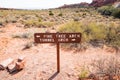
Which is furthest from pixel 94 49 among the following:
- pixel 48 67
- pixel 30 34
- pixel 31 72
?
pixel 30 34

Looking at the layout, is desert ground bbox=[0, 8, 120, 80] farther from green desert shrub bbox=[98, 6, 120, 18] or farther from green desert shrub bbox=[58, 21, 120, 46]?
green desert shrub bbox=[98, 6, 120, 18]

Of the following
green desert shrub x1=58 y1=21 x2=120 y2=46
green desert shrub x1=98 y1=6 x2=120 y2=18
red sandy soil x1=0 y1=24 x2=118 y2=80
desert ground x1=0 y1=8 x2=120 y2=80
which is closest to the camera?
desert ground x1=0 y1=8 x2=120 y2=80

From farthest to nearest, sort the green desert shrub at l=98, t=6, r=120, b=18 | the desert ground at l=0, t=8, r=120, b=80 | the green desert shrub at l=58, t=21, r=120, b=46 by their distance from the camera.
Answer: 1. the green desert shrub at l=98, t=6, r=120, b=18
2. the green desert shrub at l=58, t=21, r=120, b=46
3. the desert ground at l=0, t=8, r=120, b=80

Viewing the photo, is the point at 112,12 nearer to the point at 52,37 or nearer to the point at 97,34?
the point at 97,34

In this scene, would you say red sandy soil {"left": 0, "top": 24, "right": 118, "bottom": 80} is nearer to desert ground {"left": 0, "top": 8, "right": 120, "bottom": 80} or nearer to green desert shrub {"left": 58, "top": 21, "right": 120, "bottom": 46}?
desert ground {"left": 0, "top": 8, "right": 120, "bottom": 80}

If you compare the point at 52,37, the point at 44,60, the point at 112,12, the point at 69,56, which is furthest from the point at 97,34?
the point at 112,12

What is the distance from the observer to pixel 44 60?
845 cm

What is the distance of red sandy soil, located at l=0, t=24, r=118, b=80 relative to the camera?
716cm

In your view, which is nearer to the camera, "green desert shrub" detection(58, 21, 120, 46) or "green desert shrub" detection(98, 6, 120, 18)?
"green desert shrub" detection(58, 21, 120, 46)

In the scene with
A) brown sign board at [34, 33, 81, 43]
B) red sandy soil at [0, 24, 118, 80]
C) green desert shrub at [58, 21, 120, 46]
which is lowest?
red sandy soil at [0, 24, 118, 80]

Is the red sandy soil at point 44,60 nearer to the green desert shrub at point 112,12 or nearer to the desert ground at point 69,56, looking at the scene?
the desert ground at point 69,56

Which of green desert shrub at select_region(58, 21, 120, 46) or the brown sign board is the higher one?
the brown sign board

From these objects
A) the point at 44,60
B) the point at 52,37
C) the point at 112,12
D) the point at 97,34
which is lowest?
the point at 44,60

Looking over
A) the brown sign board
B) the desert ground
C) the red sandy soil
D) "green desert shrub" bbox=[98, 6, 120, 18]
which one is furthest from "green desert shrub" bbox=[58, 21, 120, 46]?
"green desert shrub" bbox=[98, 6, 120, 18]
